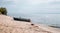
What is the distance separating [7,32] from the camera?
20953 millimetres

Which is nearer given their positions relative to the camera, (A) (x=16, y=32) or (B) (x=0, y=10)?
(A) (x=16, y=32)

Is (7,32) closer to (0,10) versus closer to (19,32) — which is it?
(19,32)

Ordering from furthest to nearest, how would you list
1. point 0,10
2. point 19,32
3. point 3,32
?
point 0,10 < point 19,32 < point 3,32

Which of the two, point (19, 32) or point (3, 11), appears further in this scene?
point (3, 11)

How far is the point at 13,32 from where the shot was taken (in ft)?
70.4

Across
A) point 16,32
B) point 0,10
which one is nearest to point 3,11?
point 0,10

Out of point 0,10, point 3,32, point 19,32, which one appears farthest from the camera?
point 0,10

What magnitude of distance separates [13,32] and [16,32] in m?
0.66

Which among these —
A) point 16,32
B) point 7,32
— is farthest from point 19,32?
point 7,32

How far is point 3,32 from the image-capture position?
20.7m

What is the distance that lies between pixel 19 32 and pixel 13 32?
3.02 feet

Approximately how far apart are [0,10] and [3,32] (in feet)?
160

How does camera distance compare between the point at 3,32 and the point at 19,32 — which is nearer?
the point at 3,32

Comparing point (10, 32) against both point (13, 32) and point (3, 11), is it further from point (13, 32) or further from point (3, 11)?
point (3, 11)
